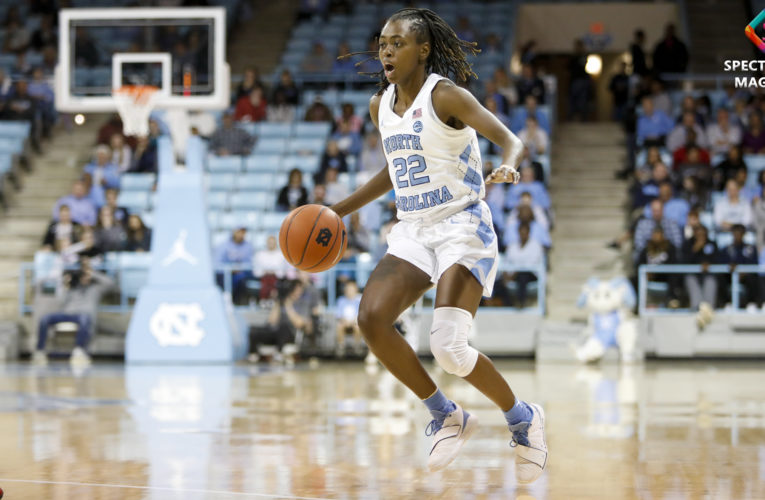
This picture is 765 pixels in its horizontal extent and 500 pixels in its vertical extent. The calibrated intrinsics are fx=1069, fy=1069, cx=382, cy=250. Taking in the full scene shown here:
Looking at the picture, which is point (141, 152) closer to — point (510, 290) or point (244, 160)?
point (244, 160)

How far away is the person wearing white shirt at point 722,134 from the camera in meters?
14.9

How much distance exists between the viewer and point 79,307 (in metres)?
13.0

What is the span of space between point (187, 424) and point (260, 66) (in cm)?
1385

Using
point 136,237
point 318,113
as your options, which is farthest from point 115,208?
point 318,113

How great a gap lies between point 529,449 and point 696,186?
9609 mm

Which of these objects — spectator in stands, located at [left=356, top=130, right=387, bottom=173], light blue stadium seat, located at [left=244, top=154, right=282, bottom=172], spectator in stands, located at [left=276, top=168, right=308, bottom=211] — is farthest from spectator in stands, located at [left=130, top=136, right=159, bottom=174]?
spectator in stands, located at [left=356, top=130, right=387, bottom=173]

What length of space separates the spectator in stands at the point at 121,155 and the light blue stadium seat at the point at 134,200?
0.55 m

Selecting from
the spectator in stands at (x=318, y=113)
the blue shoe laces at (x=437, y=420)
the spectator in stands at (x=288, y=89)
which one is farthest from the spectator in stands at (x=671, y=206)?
the blue shoe laces at (x=437, y=420)

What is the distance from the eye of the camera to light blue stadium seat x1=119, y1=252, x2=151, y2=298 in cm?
1378

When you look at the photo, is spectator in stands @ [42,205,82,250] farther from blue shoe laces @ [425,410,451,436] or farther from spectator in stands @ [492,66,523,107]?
blue shoe laces @ [425,410,451,436]

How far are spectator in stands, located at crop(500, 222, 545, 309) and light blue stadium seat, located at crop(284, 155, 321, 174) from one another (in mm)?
3412

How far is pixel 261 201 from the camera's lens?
15.0 metres

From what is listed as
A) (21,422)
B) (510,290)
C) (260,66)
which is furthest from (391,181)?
(260,66)

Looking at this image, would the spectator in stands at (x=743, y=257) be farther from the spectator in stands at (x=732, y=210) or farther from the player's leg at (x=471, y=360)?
the player's leg at (x=471, y=360)
